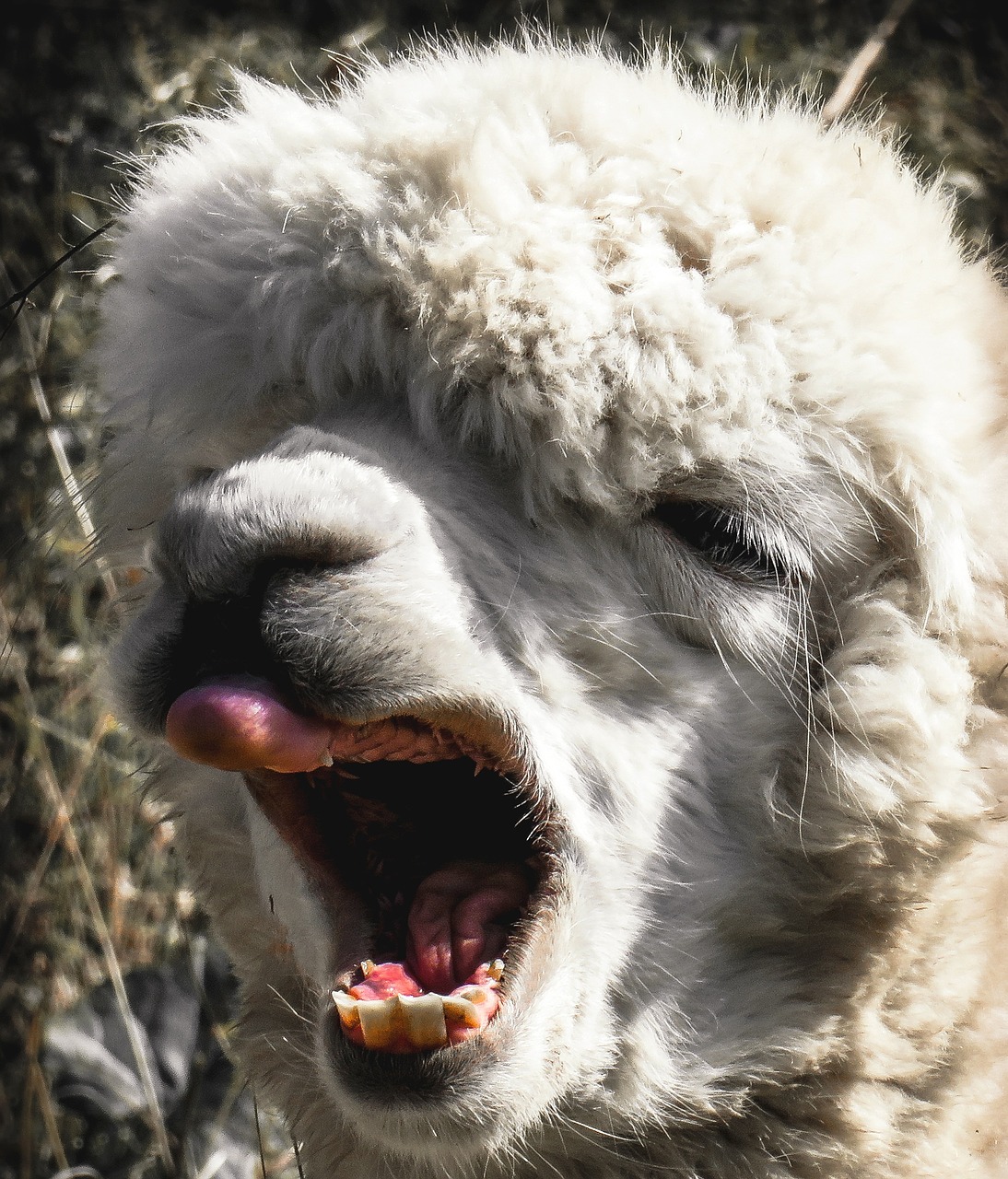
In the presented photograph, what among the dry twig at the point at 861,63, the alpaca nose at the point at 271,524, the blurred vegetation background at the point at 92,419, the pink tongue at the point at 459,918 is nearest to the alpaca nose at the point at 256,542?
the alpaca nose at the point at 271,524

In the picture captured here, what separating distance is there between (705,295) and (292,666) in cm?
61

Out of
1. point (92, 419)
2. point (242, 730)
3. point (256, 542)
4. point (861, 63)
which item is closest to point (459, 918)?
point (242, 730)

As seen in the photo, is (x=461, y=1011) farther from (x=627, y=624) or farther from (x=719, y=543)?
(x=719, y=543)

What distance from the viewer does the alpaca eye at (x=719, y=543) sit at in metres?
1.53

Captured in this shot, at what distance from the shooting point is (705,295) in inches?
57.2

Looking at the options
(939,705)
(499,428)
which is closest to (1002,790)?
(939,705)

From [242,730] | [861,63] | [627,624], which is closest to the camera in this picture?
[242,730]

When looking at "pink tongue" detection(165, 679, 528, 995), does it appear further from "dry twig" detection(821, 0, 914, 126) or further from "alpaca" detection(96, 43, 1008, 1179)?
"dry twig" detection(821, 0, 914, 126)

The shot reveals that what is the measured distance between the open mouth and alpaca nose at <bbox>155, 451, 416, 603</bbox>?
0.11 meters

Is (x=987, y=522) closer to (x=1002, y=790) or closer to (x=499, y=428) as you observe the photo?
Result: (x=1002, y=790)

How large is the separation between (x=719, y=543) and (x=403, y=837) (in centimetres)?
51

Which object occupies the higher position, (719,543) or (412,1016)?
(719,543)

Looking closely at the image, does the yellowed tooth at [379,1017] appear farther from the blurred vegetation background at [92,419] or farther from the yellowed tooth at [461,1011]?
the blurred vegetation background at [92,419]

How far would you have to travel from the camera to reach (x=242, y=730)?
125 centimetres
